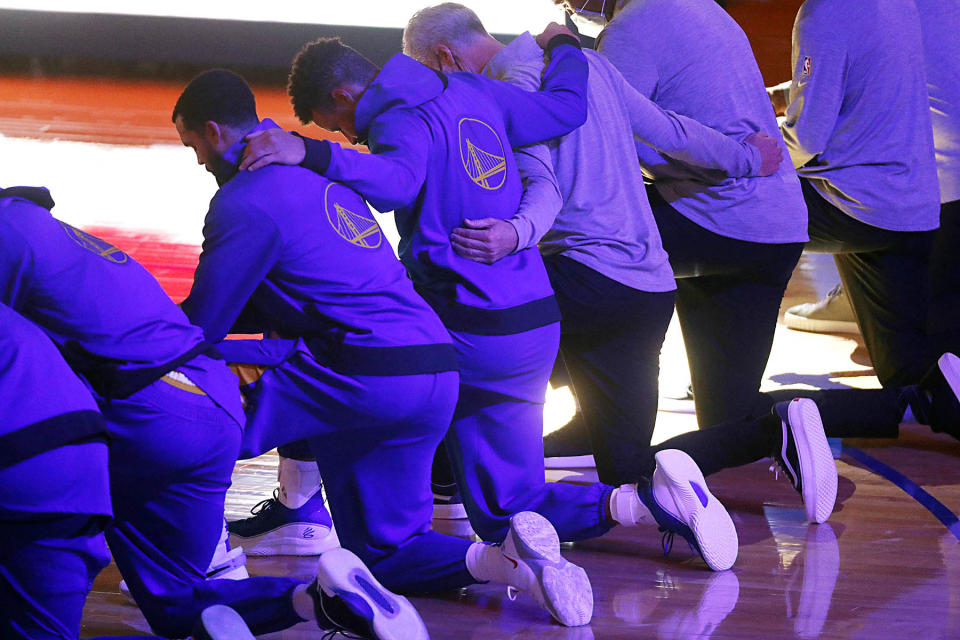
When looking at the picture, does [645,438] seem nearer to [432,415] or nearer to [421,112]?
[432,415]

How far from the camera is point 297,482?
2.62 meters

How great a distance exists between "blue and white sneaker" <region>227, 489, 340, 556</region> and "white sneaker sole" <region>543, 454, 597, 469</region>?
868mm

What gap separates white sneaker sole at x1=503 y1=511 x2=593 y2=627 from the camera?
205 centimetres

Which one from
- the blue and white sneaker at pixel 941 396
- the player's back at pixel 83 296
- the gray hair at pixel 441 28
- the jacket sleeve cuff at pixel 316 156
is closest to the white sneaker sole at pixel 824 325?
the blue and white sneaker at pixel 941 396

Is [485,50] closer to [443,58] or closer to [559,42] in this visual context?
[443,58]

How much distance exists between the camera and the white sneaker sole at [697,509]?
7.61 ft

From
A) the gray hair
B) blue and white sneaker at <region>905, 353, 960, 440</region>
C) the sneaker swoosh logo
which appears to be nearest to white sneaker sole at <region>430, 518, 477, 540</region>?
the sneaker swoosh logo

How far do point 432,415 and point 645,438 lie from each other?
74 cm

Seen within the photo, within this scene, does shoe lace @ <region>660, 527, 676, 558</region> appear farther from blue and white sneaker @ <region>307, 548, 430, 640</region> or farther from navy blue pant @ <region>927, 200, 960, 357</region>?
navy blue pant @ <region>927, 200, 960, 357</region>

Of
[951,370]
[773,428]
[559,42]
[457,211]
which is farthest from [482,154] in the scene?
[951,370]

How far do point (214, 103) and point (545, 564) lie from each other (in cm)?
104

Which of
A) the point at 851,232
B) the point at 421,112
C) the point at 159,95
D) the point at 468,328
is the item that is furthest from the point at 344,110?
the point at 159,95

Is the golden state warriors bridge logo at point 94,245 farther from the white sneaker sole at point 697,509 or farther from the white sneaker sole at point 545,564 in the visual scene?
the white sneaker sole at point 697,509

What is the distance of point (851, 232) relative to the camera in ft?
10.8
